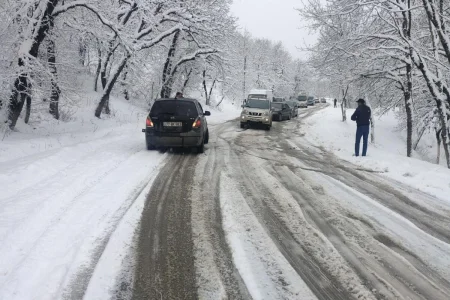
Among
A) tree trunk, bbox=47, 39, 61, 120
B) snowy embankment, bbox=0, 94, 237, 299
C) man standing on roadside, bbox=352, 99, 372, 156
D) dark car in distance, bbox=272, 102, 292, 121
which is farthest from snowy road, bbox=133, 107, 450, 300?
dark car in distance, bbox=272, 102, 292, 121

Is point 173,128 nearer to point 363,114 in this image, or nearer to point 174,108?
point 174,108

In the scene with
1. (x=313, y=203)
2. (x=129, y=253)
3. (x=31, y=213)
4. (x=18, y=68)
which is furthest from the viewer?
(x=18, y=68)

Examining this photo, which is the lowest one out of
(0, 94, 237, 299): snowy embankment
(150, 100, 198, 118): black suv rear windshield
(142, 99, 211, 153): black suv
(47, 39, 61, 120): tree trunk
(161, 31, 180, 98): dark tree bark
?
(0, 94, 237, 299): snowy embankment

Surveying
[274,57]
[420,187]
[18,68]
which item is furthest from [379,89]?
[274,57]

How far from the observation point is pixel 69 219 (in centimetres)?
453

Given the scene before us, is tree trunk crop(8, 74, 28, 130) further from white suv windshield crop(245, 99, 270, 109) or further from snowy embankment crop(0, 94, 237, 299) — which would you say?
white suv windshield crop(245, 99, 270, 109)

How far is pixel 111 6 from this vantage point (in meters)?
14.4

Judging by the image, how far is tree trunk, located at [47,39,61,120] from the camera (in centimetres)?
1179

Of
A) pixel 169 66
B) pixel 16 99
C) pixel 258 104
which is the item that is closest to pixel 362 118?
pixel 258 104

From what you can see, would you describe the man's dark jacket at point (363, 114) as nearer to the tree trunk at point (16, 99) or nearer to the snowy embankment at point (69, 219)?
the snowy embankment at point (69, 219)

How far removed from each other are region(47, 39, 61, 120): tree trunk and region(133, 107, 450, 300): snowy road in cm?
685

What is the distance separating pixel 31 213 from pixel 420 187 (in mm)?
7381

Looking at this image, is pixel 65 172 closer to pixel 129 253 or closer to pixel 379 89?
pixel 129 253

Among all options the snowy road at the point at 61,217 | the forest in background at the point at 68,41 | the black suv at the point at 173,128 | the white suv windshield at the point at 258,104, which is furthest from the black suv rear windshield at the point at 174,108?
the white suv windshield at the point at 258,104
